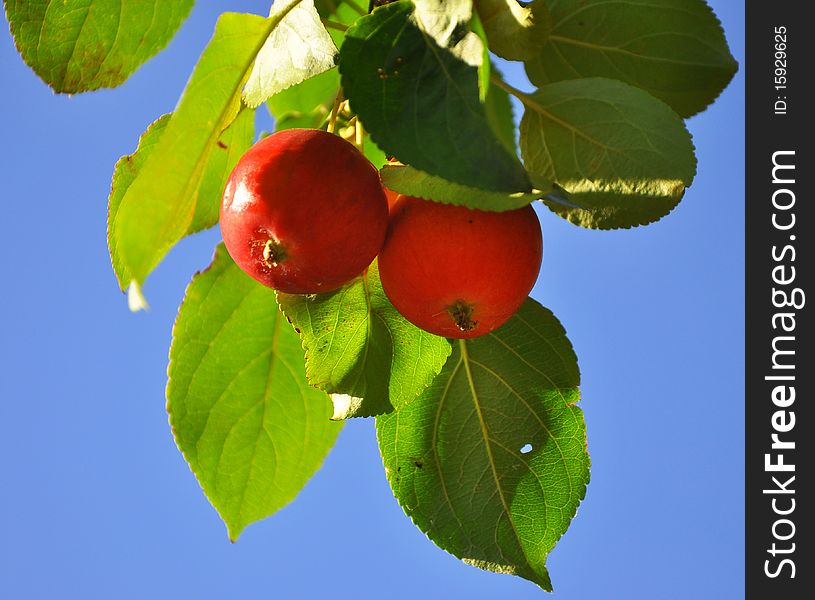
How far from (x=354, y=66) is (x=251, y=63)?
282 mm

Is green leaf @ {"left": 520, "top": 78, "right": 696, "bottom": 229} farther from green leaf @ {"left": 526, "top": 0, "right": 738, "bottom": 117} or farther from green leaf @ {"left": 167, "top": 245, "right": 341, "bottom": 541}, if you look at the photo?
green leaf @ {"left": 167, "top": 245, "right": 341, "bottom": 541}

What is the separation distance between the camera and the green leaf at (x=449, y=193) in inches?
44.4

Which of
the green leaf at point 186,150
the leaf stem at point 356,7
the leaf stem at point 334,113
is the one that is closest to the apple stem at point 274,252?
the green leaf at point 186,150

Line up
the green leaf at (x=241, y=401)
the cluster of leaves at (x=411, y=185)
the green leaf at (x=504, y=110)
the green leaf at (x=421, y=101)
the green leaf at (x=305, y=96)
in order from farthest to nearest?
the green leaf at (x=305, y=96)
the green leaf at (x=241, y=401)
the green leaf at (x=504, y=110)
the cluster of leaves at (x=411, y=185)
the green leaf at (x=421, y=101)

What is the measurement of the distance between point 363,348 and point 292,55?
1.53ft

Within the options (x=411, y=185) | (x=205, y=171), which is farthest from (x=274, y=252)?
(x=205, y=171)

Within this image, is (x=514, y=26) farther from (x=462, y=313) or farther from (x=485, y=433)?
(x=485, y=433)

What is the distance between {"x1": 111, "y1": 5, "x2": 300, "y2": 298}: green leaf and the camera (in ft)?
3.70

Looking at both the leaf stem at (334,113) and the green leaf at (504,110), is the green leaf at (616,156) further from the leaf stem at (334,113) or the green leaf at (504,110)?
the leaf stem at (334,113)

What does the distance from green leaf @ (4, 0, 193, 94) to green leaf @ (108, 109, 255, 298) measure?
118mm

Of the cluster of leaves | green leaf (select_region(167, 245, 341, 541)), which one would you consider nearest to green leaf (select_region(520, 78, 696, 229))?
the cluster of leaves

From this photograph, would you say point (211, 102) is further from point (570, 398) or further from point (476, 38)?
point (570, 398)

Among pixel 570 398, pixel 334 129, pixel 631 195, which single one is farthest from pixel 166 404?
pixel 631 195

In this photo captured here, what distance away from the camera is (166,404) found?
1.66 m
